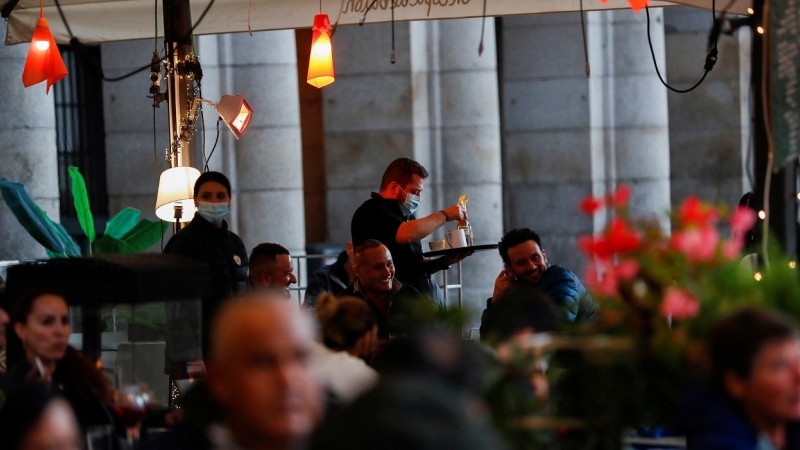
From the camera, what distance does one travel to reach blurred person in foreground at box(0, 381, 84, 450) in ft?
11.2

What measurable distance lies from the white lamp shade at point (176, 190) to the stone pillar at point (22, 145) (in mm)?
2859

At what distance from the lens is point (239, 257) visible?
7.71 m

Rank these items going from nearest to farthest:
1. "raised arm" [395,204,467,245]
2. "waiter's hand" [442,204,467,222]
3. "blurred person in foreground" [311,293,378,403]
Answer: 1. "blurred person in foreground" [311,293,378,403]
2. "raised arm" [395,204,467,245]
3. "waiter's hand" [442,204,467,222]

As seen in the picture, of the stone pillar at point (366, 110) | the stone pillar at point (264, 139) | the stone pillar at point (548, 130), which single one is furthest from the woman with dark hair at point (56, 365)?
the stone pillar at point (548, 130)

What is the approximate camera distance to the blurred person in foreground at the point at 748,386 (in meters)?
3.56

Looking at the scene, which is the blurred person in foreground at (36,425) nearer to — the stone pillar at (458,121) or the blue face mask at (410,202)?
the blue face mask at (410,202)

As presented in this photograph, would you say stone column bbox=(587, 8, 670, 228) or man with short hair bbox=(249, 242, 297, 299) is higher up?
stone column bbox=(587, 8, 670, 228)

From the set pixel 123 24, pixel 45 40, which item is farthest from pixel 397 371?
pixel 123 24

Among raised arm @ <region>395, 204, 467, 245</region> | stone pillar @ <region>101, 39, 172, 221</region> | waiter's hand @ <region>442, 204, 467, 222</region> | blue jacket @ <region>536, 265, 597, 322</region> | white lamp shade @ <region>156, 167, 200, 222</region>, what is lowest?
blue jacket @ <region>536, 265, 597, 322</region>

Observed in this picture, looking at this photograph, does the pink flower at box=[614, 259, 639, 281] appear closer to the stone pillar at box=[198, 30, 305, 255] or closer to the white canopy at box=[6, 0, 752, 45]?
the white canopy at box=[6, 0, 752, 45]

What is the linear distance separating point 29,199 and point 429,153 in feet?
13.5

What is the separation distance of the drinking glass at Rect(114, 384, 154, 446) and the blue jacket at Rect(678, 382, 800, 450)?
7.65 ft

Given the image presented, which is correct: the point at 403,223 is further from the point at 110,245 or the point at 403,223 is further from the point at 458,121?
the point at 458,121

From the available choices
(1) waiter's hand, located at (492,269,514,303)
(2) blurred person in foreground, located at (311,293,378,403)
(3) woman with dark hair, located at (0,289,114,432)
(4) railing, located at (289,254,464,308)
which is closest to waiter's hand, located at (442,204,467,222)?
(1) waiter's hand, located at (492,269,514,303)
